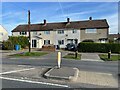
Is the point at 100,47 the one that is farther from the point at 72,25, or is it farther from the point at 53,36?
the point at 53,36

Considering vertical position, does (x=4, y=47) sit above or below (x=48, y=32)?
below

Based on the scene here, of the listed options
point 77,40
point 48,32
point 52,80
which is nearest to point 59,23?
point 48,32

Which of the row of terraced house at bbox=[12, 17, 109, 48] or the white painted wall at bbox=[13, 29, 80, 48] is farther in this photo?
the white painted wall at bbox=[13, 29, 80, 48]

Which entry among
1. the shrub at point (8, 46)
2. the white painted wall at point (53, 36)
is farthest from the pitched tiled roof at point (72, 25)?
the shrub at point (8, 46)

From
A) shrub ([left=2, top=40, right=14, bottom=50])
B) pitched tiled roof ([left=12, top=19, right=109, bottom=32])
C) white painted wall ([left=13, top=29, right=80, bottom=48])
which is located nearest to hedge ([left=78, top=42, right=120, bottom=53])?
pitched tiled roof ([left=12, top=19, right=109, bottom=32])

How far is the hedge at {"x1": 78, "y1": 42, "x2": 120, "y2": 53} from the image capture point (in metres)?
30.0

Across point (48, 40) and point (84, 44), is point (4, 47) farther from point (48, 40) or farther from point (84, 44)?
point (84, 44)

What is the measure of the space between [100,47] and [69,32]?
13.6 m

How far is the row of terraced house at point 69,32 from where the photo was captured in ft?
135

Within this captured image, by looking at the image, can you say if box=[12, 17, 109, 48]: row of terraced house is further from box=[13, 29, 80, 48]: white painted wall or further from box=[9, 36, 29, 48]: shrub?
box=[9, 36, 29, 48]: shrub

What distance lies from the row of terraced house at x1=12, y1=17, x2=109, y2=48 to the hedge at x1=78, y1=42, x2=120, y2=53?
10.2 metres

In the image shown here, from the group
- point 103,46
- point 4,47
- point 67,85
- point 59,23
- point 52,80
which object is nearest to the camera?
point 67,85

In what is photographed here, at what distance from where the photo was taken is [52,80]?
8281mm

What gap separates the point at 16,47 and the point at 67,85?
100 feet
